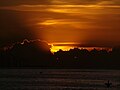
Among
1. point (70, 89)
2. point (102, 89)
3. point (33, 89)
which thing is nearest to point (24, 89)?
point (33, 89)

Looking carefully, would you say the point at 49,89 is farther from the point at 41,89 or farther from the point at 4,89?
the point at 4,89

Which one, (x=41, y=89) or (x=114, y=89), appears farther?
(x=114, y=89)

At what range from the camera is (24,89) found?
300 feet

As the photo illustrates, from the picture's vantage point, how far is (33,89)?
9162 centimetres

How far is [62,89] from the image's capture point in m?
91.2

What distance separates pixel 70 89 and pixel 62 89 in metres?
1.44

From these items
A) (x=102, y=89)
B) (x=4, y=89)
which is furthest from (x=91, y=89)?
(x=4, y=89)

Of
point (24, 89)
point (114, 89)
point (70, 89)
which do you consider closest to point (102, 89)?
point (114, 89)

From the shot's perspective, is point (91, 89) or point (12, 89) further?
point (91, 89)

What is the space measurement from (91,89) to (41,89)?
10297mm

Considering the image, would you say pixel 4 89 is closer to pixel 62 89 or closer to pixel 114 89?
pixel 62 89

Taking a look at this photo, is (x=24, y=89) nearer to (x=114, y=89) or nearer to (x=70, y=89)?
(x=70, y=89)

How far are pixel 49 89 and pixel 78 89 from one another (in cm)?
550

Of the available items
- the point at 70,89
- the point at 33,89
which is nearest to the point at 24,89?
the point at 33,89
